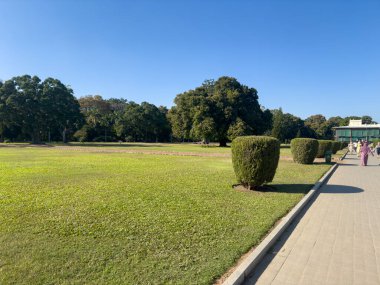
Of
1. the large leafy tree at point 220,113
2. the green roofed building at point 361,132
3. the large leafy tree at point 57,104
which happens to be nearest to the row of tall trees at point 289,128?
the green roofed building at point 361,132

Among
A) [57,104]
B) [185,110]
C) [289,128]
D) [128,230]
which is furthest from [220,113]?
[289,128]

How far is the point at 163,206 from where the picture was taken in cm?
639

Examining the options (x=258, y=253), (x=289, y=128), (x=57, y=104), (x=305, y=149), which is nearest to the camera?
(x=258, y=253)

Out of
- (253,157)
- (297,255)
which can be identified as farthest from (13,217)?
(253,157)

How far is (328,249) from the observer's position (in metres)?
4.39

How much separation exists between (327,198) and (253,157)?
2358mm

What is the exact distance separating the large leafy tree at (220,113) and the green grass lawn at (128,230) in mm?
34454

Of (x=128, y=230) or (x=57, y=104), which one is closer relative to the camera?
(x=128, y=230)

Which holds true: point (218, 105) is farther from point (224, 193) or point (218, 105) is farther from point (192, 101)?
point (224, 193)

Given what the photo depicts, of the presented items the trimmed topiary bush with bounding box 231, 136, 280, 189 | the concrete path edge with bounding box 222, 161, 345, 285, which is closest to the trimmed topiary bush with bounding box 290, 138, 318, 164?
the trimmed topiary bush with bounding box 231, 136, 280, 189

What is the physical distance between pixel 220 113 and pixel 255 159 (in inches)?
1475

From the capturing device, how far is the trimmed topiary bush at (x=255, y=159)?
320 inches

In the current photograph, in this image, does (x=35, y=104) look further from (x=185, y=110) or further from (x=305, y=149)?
(x=305, y=149)

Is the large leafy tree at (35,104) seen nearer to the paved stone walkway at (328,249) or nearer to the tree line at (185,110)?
the tree line at (185,110)
